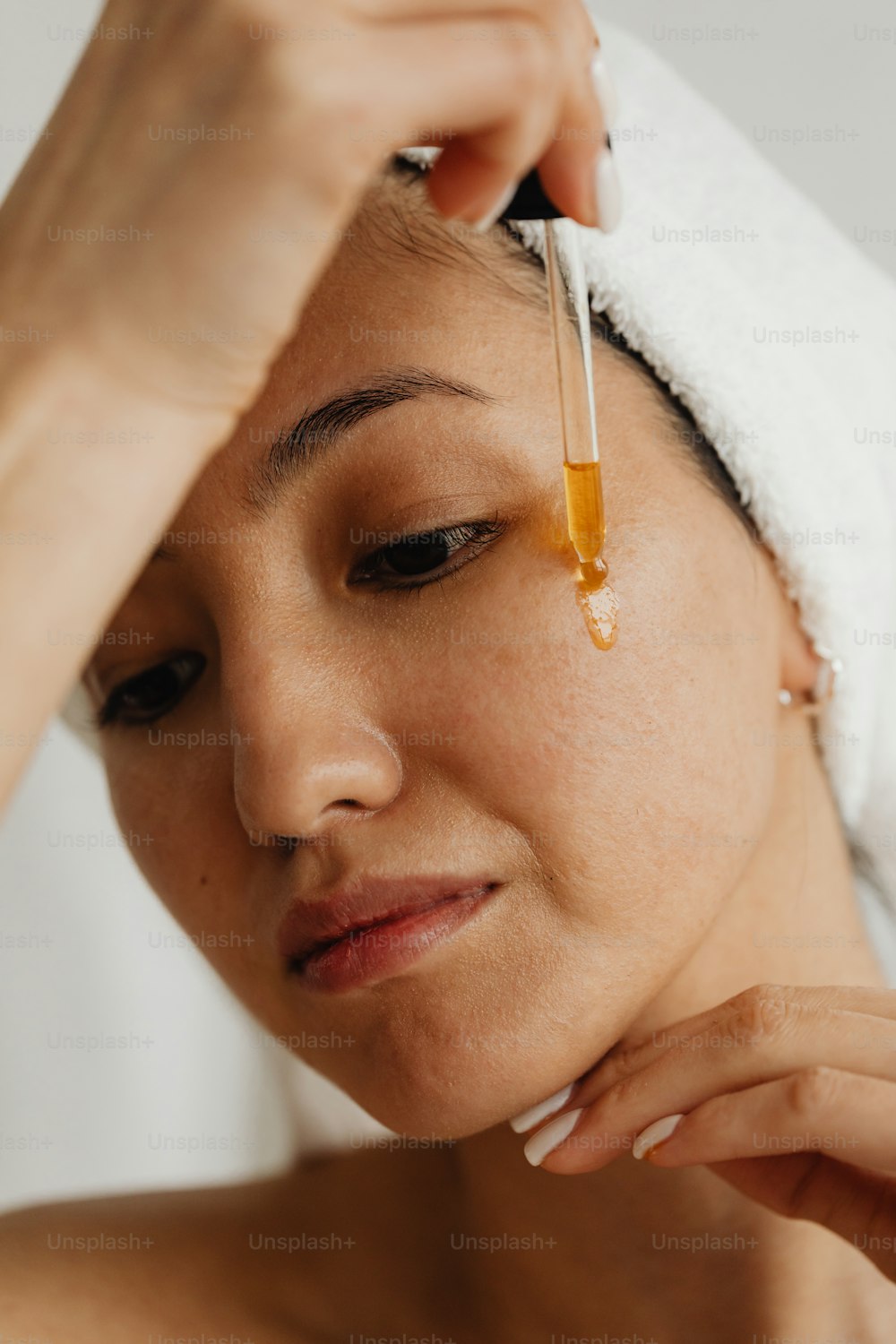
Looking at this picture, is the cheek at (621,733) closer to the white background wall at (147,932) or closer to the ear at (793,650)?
the ear at (793,650)

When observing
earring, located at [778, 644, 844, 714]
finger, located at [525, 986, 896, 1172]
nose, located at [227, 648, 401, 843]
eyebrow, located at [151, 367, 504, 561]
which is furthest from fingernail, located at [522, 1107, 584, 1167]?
eyebrow, located at [151, 367, 504, 561]

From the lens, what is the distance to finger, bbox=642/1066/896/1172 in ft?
2.99

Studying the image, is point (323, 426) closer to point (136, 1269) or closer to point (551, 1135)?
point (551, 1135)

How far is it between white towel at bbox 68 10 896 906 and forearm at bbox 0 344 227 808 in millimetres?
504

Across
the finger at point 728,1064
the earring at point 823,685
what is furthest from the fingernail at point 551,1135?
the earring at point 823,685

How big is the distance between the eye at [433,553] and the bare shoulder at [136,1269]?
2.72 feet

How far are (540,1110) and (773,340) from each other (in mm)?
709

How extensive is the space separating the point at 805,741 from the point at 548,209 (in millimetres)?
624

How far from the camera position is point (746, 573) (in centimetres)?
112

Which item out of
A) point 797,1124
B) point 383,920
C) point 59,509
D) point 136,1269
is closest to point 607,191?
point 59,509

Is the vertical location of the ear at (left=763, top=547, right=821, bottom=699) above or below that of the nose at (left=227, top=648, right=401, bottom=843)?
below

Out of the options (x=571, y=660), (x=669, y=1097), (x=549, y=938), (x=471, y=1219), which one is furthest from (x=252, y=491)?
(x=471, y=1219)

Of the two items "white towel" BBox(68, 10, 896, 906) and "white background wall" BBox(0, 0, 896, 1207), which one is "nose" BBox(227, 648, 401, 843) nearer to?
"white towel" BBox(68, 10, 896, 906)

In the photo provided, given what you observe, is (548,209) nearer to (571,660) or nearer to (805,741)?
(571,660)
